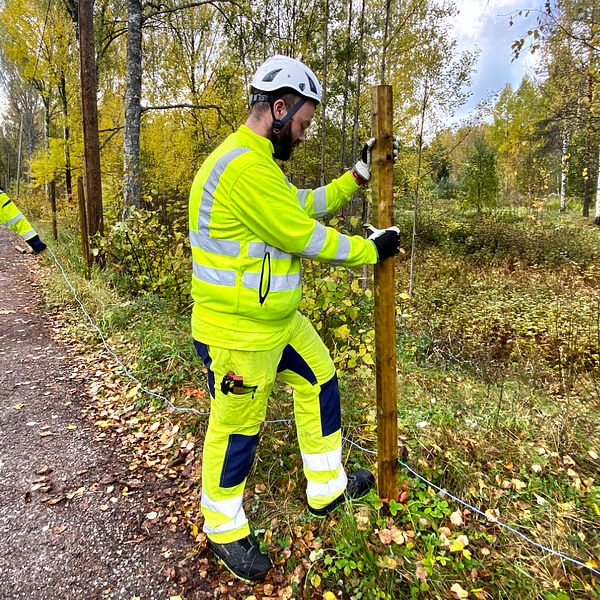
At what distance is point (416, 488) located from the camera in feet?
9.12

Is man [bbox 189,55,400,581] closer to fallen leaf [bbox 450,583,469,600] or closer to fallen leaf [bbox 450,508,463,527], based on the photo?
fallen leaf [bbox 450,583,469,600]

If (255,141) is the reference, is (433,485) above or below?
below

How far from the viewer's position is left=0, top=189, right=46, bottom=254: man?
15.8 feet

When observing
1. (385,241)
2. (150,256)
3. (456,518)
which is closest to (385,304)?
(385,241)

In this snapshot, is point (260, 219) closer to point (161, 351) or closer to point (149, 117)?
point (161, 351)

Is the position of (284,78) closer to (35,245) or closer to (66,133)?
(35,245)

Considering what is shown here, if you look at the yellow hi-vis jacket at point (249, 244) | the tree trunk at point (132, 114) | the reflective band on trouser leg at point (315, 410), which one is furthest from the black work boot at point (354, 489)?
the tree trunk at point (132, 114)

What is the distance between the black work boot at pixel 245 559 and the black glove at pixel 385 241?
69.2 inches

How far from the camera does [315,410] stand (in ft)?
8.36

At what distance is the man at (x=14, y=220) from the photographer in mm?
4816

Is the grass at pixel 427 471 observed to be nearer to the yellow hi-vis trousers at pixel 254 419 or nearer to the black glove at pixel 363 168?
the yellow hi-vis trousers at pixel 254 419

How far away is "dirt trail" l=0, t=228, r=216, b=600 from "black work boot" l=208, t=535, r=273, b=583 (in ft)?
0.53

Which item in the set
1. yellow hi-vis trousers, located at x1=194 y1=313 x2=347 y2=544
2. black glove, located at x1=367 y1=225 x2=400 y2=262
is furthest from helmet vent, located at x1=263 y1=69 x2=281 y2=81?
yellow hi-vis trousers, located at x1=194 y1=313 x2=347 y2=544

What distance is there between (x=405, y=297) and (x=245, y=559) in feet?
6.81
